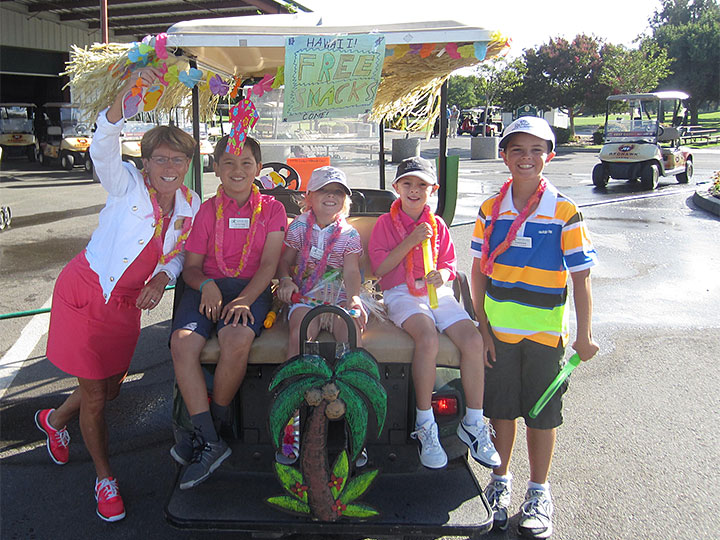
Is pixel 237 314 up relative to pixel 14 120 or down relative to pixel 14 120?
down

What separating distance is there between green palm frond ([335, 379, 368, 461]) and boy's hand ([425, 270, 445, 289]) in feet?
2.89

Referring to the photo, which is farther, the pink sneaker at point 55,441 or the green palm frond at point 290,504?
the pink sneaker at point 55,441

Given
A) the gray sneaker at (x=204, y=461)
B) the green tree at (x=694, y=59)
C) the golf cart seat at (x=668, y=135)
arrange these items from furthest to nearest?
the green tree at (x=694, y=59) → the golf cart seat at (x=668, y=135) → the gray sneaker at (x=204, y=461)

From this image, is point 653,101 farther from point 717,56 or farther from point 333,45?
point 717,56

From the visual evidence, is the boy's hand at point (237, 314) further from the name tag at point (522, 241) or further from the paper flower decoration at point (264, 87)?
the paper flower decoration at point (264, 87)

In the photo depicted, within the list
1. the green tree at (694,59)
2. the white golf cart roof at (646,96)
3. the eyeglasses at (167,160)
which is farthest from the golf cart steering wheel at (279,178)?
the green tree at (694,59)

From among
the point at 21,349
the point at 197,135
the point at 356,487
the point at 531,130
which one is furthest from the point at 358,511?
the point at 21,349

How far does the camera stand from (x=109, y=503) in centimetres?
279

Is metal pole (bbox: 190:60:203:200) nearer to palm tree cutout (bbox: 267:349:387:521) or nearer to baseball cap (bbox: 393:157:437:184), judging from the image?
baseball cap (bbox: 393:157:437:184)

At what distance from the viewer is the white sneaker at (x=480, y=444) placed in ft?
8.48

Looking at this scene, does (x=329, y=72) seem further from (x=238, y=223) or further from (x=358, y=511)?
(x=358, y=511)

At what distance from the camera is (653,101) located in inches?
640

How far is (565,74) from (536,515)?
33327 mm

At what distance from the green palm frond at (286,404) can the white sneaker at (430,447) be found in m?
0.54
